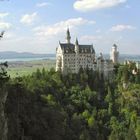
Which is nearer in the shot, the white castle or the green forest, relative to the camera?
the green forest

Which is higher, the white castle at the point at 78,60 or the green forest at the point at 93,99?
the white castle at the point at 78,60

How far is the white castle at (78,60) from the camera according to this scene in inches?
4592

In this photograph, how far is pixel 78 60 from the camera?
118812 millimetres

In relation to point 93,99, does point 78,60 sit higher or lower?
higher

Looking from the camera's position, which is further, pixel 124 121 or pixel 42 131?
pixel 124 121

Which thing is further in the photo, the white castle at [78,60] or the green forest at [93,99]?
the white castle at [78,60]

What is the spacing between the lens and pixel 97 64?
391 feet

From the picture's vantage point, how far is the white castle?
4592 inches

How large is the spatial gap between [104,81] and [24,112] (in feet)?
225

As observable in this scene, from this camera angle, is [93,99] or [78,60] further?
[78,60]

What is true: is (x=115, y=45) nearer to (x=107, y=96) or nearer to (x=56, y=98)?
(x=107, y=96)

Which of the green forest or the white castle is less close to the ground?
the white castle

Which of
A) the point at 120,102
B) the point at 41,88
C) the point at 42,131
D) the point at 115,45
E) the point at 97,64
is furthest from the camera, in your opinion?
the point at 115,45

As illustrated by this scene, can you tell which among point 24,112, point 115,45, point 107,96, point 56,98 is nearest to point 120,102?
point 107,96
